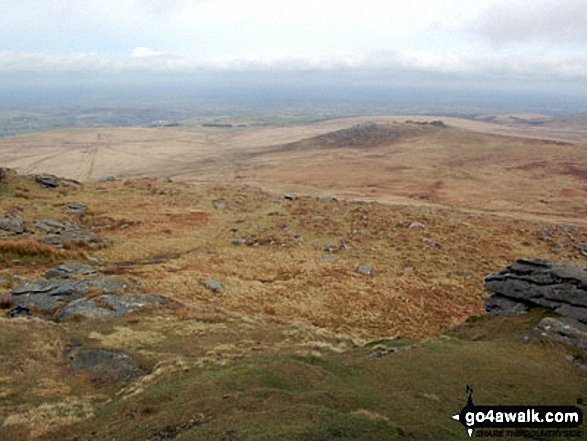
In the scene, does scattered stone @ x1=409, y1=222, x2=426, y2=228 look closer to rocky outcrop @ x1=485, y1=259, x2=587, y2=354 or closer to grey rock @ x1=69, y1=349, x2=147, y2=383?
rocky outcrop @ x1=485, y1=259, x2=587, y2=354

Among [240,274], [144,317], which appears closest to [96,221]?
[240,274]

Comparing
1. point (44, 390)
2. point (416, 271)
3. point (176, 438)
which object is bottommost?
point (416, 271)

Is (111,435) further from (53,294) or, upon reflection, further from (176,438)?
(53,294)

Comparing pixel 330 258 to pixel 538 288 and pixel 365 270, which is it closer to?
pixel 365 270

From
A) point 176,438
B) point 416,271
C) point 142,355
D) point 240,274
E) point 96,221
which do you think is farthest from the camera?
point 96,221

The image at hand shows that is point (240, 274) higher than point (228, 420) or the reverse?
the reverse

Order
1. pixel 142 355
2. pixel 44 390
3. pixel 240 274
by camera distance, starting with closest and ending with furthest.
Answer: pixel 44 390 < pixel 142 355 < pixel 240 274

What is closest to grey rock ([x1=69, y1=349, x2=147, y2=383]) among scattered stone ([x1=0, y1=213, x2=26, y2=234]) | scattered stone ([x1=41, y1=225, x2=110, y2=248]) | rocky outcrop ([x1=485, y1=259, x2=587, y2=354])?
rocky outcrop ([x1=485, y1=259, x2=587, y2=354])

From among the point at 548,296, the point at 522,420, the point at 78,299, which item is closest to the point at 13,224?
the point at 78,299
